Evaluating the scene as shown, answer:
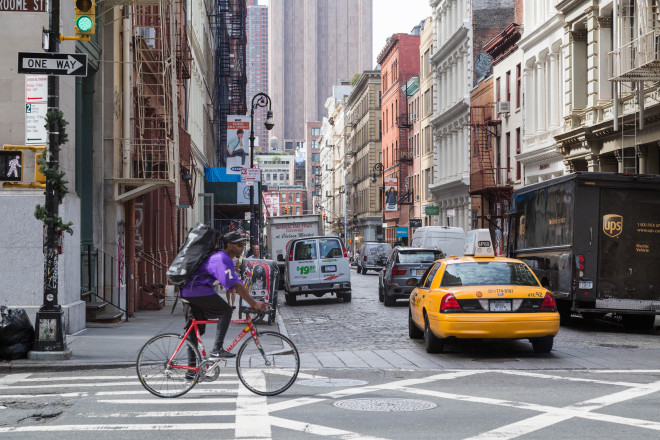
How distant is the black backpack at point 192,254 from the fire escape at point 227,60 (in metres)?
48.6

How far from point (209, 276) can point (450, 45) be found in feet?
171

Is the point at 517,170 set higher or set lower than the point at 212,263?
higher

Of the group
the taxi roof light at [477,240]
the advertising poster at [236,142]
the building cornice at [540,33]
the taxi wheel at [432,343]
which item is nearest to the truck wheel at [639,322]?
the taxi wheel at [432,343]

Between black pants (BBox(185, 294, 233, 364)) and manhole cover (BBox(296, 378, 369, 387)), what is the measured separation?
147cm

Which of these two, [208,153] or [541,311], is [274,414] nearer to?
[541,311]

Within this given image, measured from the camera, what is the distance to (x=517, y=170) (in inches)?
1758

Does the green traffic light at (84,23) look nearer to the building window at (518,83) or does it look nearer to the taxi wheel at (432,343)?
the taxi wheel at (432,343)

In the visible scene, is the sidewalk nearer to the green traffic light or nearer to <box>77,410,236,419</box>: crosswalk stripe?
<box>77,410,236,419</box>: crosswalk stripe

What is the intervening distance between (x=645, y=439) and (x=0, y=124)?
1198 centimetres

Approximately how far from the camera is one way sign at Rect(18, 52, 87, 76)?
1348cm

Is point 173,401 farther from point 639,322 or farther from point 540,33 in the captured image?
point 540,33

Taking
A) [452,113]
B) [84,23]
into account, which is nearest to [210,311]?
[84,23]

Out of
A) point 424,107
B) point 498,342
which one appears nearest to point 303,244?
point 498,342

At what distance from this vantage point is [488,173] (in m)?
47.5
